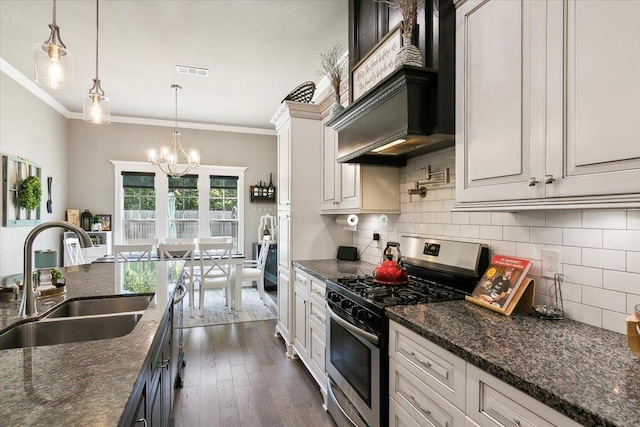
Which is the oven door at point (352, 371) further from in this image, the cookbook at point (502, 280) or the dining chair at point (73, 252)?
the dining chair at point (73, 252)

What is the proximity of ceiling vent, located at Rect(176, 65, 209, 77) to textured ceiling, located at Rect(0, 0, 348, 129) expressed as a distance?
0.06 metres

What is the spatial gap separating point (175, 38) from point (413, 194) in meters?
2.63

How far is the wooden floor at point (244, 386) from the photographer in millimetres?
2266

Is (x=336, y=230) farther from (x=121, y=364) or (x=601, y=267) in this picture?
(x=121, y=364)

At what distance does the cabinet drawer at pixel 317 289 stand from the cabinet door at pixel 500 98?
127cm

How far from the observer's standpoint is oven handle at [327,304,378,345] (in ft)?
5.48

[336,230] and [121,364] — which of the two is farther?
[336,230]

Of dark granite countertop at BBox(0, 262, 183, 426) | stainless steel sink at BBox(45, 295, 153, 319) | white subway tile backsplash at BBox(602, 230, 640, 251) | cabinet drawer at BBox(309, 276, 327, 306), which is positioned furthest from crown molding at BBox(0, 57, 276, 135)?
white subway tile backsplash at BBox(602, 230, 640, 251)

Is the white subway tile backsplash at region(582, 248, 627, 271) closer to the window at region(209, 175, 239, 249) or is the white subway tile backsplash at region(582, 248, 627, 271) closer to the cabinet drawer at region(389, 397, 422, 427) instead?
the cabinet drawer at region(389, 397, 422, 427)

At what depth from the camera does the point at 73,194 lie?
5586 mm

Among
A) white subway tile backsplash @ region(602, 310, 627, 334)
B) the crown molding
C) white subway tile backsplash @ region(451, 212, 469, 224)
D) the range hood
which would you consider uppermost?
the crown molding

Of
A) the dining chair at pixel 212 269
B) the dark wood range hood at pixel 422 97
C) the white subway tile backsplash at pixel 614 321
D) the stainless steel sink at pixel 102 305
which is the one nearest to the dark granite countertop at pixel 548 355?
the white subway tile backsplash at pixel 614 321

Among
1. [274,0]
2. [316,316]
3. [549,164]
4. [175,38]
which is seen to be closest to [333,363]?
[316,316]

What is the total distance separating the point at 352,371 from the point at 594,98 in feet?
5.40
